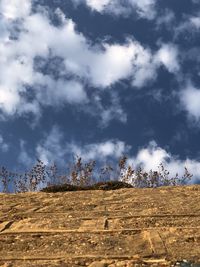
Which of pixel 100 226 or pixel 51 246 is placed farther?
pixel 100 226

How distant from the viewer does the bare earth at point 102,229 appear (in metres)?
4.42

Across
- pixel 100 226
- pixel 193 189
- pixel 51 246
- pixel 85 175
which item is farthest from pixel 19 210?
pixel 85 175

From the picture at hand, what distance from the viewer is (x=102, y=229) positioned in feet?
18.1

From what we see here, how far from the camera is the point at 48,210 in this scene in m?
7.03

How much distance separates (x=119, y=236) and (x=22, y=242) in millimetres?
968

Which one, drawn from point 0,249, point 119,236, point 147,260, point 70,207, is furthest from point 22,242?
point 70,207

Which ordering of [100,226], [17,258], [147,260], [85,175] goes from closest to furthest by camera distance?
[147,260] → [17,258] → [100,226] → [85,175]

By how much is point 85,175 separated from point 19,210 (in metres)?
4.31

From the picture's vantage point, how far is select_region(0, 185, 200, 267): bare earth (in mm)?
4418

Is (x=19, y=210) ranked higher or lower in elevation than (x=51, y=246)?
higher

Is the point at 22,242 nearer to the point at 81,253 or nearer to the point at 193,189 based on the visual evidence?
Result: the point at 81,253

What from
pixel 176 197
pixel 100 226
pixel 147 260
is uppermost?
pixel 176 197

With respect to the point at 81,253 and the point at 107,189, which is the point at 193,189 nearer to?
the point at 107,189

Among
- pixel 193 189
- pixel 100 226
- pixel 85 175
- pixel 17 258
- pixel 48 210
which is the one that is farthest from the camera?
pixel 85 175
